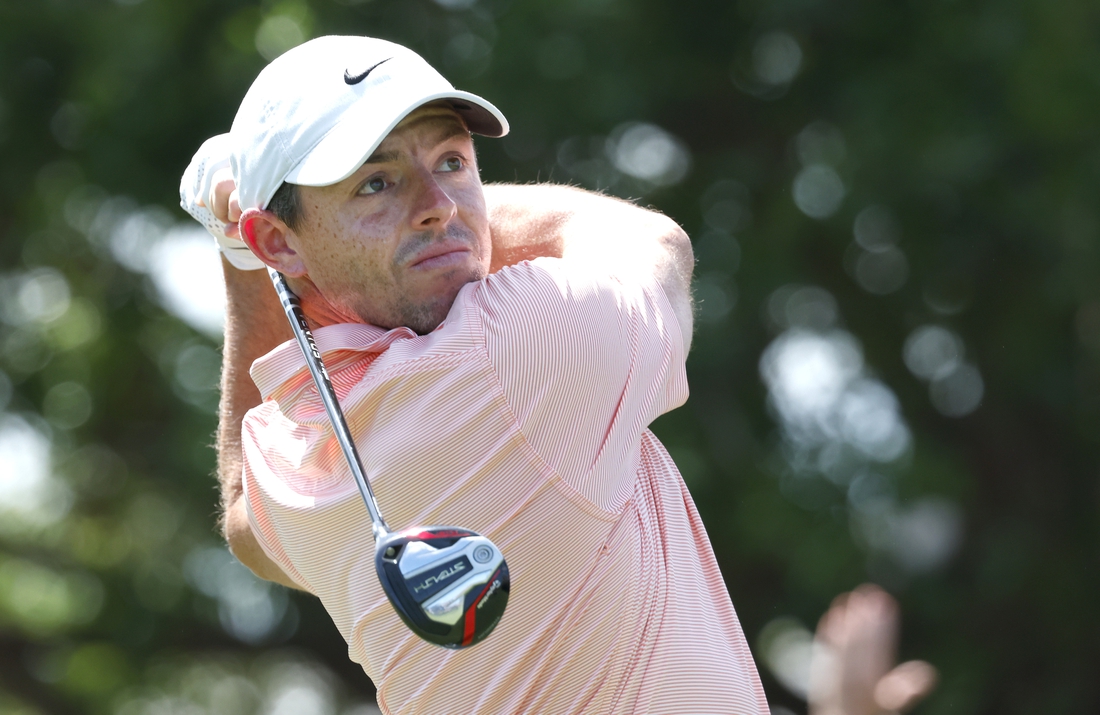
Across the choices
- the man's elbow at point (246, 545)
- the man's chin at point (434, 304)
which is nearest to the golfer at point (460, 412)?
the man's chin at point (434, 304)

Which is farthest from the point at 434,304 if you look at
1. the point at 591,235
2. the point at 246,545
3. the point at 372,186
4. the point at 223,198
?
the point at 246,545

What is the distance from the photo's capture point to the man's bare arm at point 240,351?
125 inches

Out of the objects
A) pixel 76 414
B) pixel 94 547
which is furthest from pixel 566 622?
pixel 94 547

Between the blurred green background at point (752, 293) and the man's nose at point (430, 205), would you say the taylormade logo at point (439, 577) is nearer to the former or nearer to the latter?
the man's nose at point (430, 205)

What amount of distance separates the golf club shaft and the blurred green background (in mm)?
6570

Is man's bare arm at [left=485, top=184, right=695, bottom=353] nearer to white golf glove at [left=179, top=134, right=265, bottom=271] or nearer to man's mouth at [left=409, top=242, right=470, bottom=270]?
man's mouth at [left=409, top=242, right=470, bottom=270]

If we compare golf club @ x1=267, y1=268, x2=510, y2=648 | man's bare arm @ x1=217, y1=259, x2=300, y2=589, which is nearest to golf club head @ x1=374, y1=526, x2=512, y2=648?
golf club @ x1=267, y1=268, x2=510, y2=648

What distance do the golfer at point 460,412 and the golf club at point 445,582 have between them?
371 millimetres

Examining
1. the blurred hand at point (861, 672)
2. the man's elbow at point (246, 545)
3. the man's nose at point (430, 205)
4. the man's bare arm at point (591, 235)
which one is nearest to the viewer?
the man's nose at point (430, 205)

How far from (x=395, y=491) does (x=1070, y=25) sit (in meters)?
7.72

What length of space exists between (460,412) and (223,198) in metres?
0.85

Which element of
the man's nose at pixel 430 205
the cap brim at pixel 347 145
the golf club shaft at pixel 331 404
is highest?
the cap brim at pixel 347 145

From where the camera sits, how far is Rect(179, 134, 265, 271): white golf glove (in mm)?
2922

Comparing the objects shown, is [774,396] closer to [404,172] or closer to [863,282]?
[863,282]
